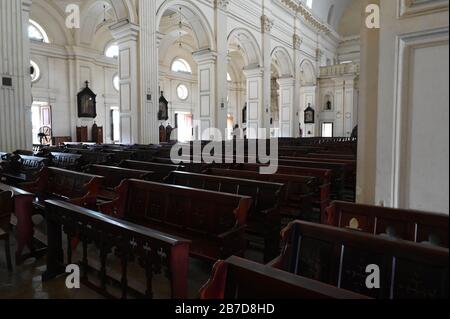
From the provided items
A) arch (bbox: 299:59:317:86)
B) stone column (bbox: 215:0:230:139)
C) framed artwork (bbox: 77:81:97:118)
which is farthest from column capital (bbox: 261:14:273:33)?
framed artwork (bbox: 77:81:97:118)

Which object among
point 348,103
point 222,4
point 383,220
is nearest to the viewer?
point 383,220

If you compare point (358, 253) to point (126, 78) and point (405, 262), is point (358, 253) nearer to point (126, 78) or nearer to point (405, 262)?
point (405, 262)

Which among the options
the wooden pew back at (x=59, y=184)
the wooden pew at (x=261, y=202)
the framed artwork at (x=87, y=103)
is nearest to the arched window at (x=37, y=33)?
the framed artwork at (x=87, y=103)

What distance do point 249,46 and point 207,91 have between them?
15.0 ft

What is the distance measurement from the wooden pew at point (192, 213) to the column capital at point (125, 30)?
871cm

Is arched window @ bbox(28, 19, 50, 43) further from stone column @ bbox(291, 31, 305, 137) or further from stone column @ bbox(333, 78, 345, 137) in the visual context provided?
stone column @ bbox(333, 78, 345, 137)

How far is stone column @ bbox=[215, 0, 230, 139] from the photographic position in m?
14.3

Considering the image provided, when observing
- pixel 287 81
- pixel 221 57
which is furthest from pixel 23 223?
pixel 287 81

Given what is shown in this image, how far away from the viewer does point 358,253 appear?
1720mm

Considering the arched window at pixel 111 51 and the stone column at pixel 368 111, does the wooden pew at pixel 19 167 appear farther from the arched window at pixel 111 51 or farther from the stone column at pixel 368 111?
the arched window at pixel 111 51

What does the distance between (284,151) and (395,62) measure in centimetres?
761

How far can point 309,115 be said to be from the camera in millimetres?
24922

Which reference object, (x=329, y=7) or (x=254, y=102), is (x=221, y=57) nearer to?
(x=254, y=102)
